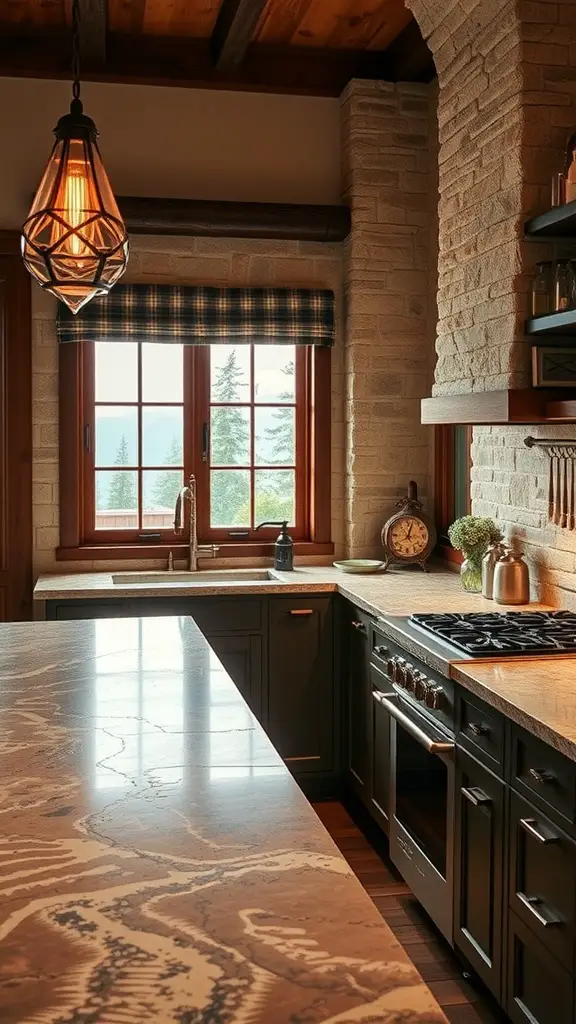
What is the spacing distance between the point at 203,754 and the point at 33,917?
2.18 feet

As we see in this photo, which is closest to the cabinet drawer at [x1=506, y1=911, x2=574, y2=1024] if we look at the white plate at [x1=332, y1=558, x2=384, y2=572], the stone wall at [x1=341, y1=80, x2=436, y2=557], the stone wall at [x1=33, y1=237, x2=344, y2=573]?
the white plate at [x1=332, y1=558, x2=384, y2=572]

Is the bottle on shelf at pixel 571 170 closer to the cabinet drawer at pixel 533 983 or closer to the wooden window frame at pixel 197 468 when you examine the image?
the cabinet drawer at pixel 533 983

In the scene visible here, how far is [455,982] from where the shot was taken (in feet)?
10.0

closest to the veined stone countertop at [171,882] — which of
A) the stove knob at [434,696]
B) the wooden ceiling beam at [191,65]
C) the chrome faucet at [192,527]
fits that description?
the stove knob at [434,696]

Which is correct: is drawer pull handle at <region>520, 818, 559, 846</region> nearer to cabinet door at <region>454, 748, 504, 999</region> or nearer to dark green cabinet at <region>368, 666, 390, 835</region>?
cabinet door at <region>454, 748, 504, 999</region>

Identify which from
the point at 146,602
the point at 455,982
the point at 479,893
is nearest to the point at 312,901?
the point at 479,893

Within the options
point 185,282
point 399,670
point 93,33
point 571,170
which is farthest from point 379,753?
point 93,33

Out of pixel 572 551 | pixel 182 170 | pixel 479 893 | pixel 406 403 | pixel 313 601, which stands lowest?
pixel 479 893

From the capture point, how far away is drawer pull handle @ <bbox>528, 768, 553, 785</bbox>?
93.7 inches

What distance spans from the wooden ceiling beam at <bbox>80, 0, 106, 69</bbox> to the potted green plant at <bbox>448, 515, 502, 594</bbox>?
97.0 inches

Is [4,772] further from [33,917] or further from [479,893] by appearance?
[479,893]

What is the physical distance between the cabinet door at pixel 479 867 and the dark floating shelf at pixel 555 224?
5.10 ft

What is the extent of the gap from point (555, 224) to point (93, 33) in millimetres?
2397

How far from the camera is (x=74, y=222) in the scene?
210 centimetres
